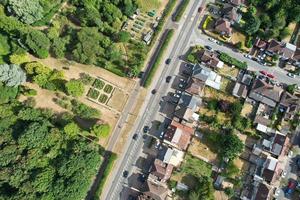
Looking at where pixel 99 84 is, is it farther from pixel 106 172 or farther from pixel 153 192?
pixel 153 192

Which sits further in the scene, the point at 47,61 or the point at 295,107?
the point at 47,61

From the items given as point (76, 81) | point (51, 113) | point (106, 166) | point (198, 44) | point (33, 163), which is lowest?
point (33, 163)

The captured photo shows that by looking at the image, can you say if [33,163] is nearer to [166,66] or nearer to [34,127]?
[34,127]

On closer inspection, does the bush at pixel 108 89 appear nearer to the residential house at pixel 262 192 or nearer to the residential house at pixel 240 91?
the residential house at pixel 240 91

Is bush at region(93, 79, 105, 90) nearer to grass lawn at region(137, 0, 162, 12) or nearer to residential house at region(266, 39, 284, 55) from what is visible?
grass lawn at region(137, 0, 162, 12)

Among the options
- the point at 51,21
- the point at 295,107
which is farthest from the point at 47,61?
the point at 295,107

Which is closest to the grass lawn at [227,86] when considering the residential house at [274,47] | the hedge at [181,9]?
the residential house at [274,47]
